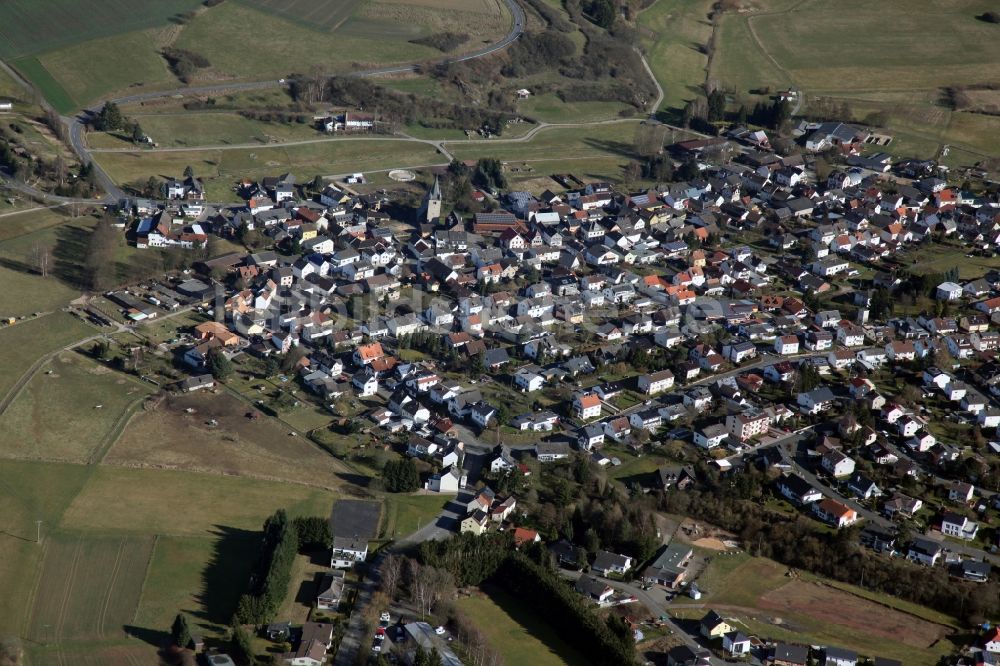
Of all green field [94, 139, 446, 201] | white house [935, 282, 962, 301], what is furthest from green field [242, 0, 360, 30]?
white house [935, 282, 962, 301]

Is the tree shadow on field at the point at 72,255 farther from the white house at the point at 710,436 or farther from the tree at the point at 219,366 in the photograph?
the white house at the point at 710,436

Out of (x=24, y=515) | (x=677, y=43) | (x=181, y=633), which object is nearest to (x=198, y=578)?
(x=181, y=633)

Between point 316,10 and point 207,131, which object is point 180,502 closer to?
point 207,131

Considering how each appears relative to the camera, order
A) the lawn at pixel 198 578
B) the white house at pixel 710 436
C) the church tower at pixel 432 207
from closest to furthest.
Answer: the lawn at pixel 198 578, the white house at pixel 710 436, the church tower at pixel 432 207

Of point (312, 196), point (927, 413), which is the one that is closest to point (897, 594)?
point (927, 413)

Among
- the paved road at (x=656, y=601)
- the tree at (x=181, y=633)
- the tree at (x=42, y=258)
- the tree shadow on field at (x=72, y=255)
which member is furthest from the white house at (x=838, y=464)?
the tree at (x=42, y=258)

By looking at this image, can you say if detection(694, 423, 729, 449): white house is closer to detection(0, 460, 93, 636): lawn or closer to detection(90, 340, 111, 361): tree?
detection(0, 460, 93, 636): lawn
